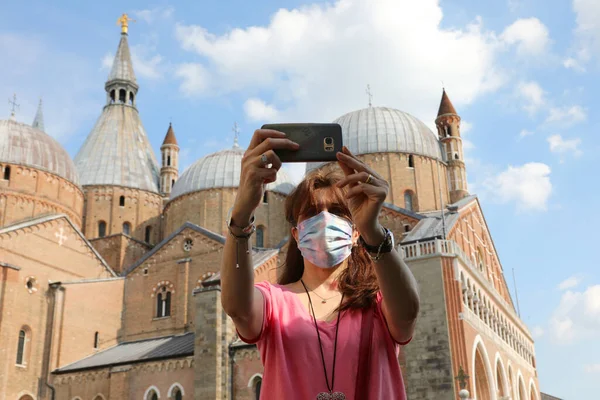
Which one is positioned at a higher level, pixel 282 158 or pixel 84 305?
pixel 84 305

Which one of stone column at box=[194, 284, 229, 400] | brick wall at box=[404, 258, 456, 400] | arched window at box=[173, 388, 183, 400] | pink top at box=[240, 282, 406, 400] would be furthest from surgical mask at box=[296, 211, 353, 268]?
arched window at box=[173, 388, 183, 400]

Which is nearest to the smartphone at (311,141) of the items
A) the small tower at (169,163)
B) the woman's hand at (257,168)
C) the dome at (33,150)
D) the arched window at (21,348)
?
the woman's hand at (257,168)

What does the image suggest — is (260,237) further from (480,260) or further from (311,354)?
(311,354)

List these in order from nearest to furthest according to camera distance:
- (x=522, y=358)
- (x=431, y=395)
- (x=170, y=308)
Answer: (x=431, y=395)
(x=170, y=308)
(x=522, y=358)

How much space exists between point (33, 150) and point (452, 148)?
20934 millimetres

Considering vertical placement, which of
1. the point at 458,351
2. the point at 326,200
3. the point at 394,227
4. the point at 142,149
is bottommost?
the point at 326,200

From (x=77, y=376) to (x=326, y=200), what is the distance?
24709 mm

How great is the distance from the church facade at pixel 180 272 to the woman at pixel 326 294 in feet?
44.1

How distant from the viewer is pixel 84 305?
27141 millimetres

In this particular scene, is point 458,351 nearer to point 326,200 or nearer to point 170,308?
point 170,308

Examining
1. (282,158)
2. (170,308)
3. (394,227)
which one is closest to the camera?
(282,158)

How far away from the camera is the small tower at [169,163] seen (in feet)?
128

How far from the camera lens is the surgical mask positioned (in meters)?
2.59

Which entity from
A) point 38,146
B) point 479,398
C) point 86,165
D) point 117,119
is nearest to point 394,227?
point 479,398
